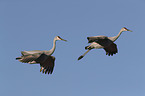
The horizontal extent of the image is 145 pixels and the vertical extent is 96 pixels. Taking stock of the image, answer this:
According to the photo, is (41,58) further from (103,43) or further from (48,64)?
(103,43)

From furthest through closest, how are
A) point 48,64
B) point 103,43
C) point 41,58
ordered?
point 103,43 < point 48,64 < point 41,58

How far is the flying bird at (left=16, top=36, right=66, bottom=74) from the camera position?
1781 cm

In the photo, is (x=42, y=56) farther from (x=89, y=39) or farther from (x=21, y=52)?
(x=89, y=39)

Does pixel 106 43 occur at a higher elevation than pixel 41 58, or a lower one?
higher

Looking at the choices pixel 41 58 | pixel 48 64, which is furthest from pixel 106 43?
pixel 41 58

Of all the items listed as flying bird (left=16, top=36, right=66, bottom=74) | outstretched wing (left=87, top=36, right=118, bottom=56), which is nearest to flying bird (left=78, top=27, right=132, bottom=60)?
outstretched wing (left=87, top=36, right=118, bottom=56)

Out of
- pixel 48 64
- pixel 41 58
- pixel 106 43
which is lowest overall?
pixel 48 64

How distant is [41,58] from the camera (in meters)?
18.0

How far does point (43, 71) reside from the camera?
18.3m

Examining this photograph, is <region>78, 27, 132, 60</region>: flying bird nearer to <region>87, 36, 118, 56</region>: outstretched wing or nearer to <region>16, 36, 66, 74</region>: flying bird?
<region>87, 36, 118, 56</region>: outstretched wing

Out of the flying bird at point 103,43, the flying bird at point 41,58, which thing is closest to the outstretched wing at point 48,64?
the flying bird at point 41,58

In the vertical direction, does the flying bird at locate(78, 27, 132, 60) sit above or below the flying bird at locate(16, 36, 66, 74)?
above

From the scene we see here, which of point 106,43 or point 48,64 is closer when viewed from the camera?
point 48,64

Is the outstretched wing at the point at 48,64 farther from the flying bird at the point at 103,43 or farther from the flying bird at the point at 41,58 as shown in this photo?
the flying bird at the point at 103,43
